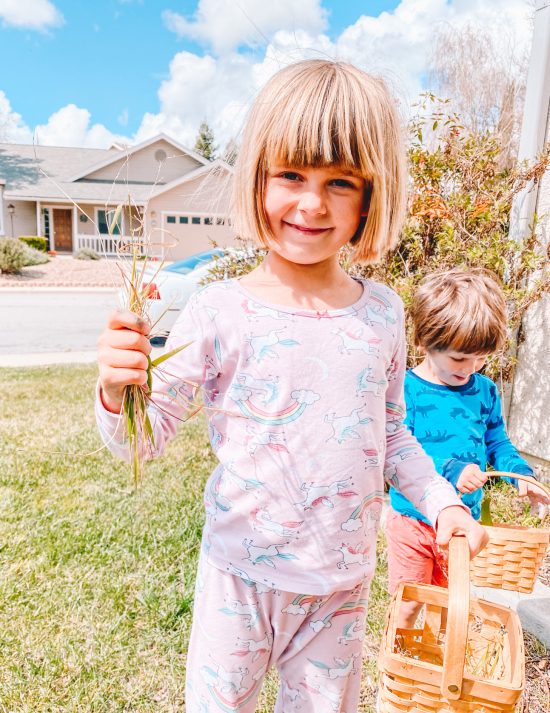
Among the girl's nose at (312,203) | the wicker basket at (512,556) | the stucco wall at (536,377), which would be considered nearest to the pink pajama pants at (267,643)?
the wicker basket at (512,556)

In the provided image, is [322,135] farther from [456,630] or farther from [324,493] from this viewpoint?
[456,630]

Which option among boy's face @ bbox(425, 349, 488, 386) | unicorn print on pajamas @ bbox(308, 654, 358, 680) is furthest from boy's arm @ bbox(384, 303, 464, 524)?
boy's face @ bbox(425, 349, 488, 386)

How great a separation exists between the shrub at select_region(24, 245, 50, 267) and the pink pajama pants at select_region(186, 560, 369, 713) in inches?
843

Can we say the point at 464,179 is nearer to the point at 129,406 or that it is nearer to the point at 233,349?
the point at 233,349

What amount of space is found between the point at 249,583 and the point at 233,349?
1.64 ft

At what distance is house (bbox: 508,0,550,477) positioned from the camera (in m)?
3.54

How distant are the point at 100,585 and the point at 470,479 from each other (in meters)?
1.78

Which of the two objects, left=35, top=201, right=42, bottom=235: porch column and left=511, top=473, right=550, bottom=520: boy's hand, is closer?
left=511, top=473, right=550, bottom=520: boy's hand

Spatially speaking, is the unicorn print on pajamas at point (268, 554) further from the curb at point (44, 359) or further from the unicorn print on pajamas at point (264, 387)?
the curb at point (44, 359)

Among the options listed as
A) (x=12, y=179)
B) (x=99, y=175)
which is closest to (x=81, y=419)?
(x=99, y=175)

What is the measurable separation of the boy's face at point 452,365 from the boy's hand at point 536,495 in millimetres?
402

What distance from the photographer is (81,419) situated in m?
5.19

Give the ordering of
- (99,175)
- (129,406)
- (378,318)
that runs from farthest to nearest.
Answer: (99,175)
(378,318)
(129,406)

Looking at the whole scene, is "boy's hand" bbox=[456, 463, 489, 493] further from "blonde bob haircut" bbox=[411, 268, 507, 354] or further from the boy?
"blonde bob haircut" bbox=[411, 268, 507, 354]
